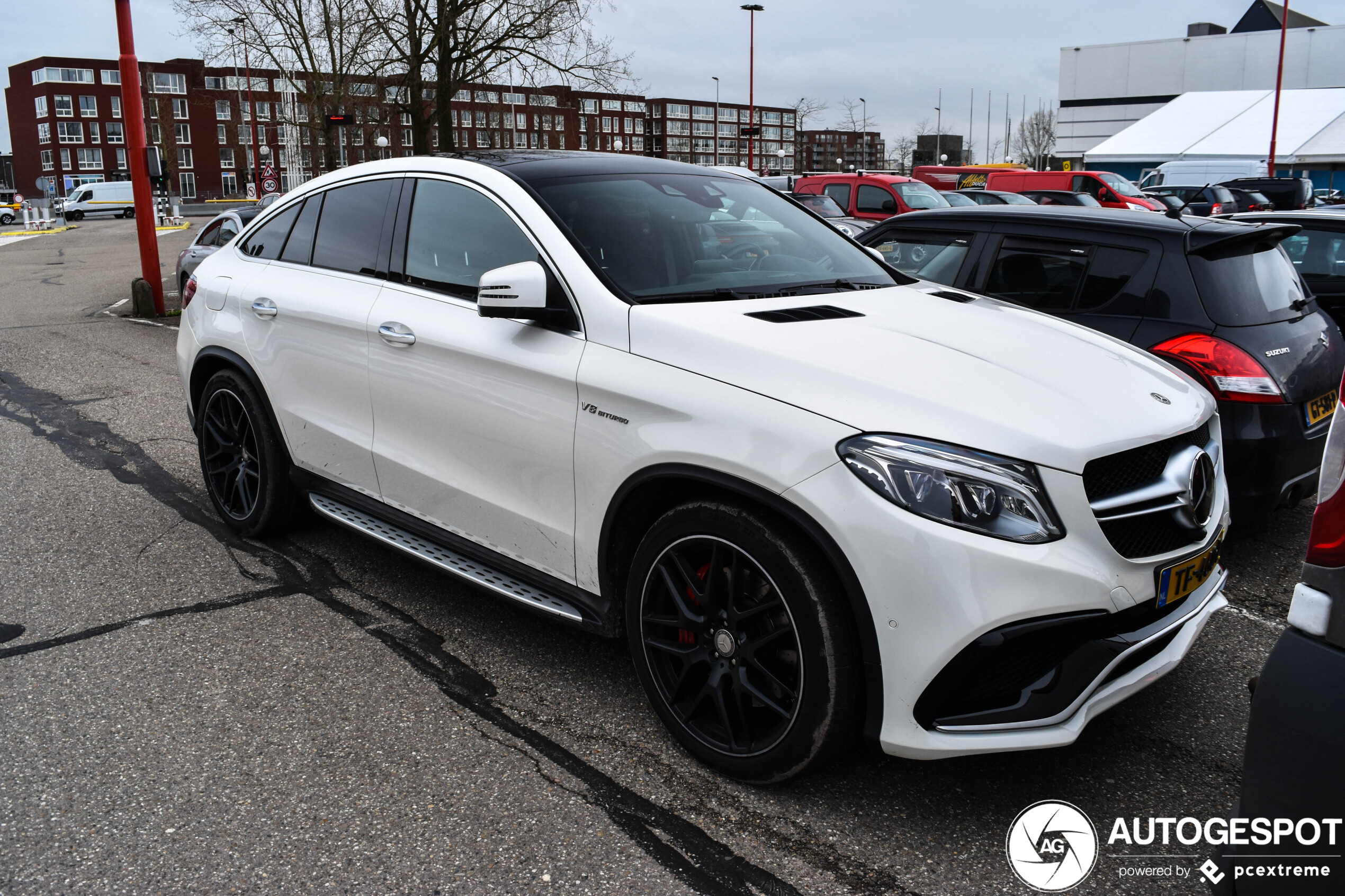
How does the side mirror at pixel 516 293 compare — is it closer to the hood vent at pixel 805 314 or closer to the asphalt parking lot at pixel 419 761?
the hood vent at pixel 805 314

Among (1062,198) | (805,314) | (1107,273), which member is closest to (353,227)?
(805,314)

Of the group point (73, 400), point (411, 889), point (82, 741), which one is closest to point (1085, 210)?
point (411, 889)

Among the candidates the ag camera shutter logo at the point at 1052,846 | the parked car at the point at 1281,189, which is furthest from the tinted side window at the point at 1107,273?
the parked car at the point at 1281,189

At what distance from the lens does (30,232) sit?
45.5m

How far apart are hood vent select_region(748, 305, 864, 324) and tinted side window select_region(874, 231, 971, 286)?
2.47 meters

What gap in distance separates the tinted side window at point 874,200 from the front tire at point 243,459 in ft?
55.3

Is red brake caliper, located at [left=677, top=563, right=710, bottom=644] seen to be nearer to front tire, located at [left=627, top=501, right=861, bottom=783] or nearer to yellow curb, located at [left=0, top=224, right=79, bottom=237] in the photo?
front tire, located at [left=627, top=501, right=861, bottom=783]

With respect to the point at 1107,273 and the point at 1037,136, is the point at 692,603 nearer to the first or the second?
the point at 1107,273

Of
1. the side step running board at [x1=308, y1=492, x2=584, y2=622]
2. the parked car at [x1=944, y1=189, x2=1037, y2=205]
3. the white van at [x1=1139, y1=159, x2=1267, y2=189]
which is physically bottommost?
the side step running board at [x1=308, y1=492, x2=584, y2=622]

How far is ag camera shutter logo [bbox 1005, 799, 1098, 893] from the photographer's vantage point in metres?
2.52

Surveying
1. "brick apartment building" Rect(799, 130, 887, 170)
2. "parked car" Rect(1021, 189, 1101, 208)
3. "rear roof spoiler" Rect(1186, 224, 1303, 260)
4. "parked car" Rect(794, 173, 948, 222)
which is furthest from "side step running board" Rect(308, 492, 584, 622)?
"brick apartment building" Rect(799, 130, 887, 170)

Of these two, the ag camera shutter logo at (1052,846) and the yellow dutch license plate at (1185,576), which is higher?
the yellow dutch license plate at (1185,576)

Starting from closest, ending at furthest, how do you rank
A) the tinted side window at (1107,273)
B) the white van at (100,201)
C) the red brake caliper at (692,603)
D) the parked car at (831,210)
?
the red brake caliper at (692,603) → the tinted side window at (1107,273) → the parked car at (831,210) → the white van at (100,201)

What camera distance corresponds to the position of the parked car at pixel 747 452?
2.39 meters
